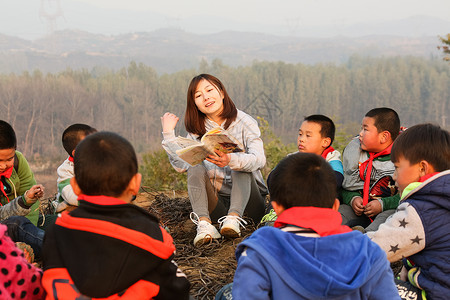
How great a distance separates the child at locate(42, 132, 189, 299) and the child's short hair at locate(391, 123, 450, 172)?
1338mm

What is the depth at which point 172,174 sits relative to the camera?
293 inches

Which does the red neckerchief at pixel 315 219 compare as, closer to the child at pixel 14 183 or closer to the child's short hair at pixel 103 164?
the child's short hair at pixel 103 164

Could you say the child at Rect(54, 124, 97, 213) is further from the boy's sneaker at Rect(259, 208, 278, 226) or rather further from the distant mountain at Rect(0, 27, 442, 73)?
the distant mountain at Rect(0, 27, 442, 73)

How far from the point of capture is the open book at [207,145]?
3.14 m

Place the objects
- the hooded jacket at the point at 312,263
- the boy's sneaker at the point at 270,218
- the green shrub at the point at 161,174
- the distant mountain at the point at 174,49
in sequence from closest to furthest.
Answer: the hooded jacket at the point at 312,263 → the boy's sneaker at the point at 270,218 → the green shrub at the point at 161,174 → the distant mountain at the point at 174,49

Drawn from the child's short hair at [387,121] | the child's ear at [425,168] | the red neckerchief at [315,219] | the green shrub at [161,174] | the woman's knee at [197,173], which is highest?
the child's short hair at [387,121]

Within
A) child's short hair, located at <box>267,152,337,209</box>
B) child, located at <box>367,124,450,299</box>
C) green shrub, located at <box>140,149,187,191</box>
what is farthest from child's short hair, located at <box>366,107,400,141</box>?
green shrub, located at <box>140,149,187,191</box>

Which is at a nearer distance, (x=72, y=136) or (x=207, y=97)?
(x=72, y=136)

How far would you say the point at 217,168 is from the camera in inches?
152

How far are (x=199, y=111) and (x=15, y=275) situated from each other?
7.71 feet

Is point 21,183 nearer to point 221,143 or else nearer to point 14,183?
point 14,183

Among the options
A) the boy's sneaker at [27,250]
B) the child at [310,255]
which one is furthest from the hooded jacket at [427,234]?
the boy's sneaker at [27,250]

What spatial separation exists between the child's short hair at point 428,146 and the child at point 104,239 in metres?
1.34

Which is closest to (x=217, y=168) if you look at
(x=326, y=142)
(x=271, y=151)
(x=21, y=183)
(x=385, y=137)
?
(x=326, y=142)
